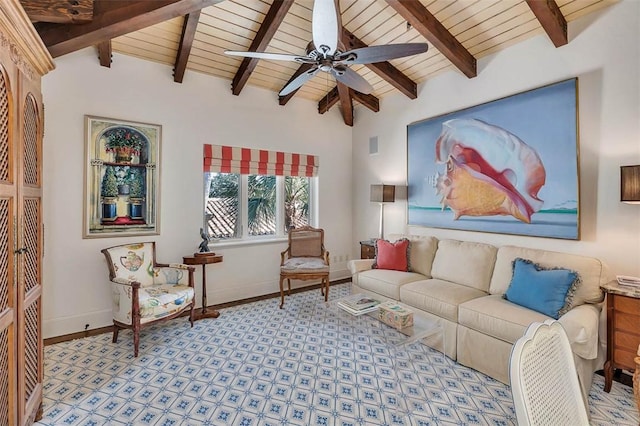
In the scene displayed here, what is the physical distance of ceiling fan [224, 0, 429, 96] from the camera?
1.96 meters

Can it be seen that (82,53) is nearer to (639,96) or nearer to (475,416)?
(475,416)

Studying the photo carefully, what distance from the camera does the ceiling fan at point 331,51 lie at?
196cm

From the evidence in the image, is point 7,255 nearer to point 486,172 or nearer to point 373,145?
point 486,172

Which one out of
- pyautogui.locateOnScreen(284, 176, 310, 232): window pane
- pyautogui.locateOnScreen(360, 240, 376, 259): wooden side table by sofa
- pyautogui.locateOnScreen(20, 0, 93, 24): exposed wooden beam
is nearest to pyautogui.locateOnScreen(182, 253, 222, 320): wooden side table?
pyautogui.locateOnScreen(284, 176, 310, 232): window pane

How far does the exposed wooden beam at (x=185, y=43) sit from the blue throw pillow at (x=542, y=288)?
379 cm

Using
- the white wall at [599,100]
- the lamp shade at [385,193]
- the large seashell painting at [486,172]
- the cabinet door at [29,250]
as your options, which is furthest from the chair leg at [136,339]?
the white wall at [599,100]

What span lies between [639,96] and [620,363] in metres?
2.09

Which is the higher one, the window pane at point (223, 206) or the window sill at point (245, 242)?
the window pane at point (223, 206)

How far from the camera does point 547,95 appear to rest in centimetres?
292

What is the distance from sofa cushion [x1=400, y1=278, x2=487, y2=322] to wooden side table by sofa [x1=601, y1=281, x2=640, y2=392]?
0.92 metres

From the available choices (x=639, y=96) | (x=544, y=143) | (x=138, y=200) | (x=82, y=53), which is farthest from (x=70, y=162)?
(x=639, y=96)

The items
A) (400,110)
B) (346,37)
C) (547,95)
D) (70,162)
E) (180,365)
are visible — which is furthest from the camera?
(400,110)

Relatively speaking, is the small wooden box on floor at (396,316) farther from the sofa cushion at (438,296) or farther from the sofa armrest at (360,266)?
the sofa armrest at (360,266)

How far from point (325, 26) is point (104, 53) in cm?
260
